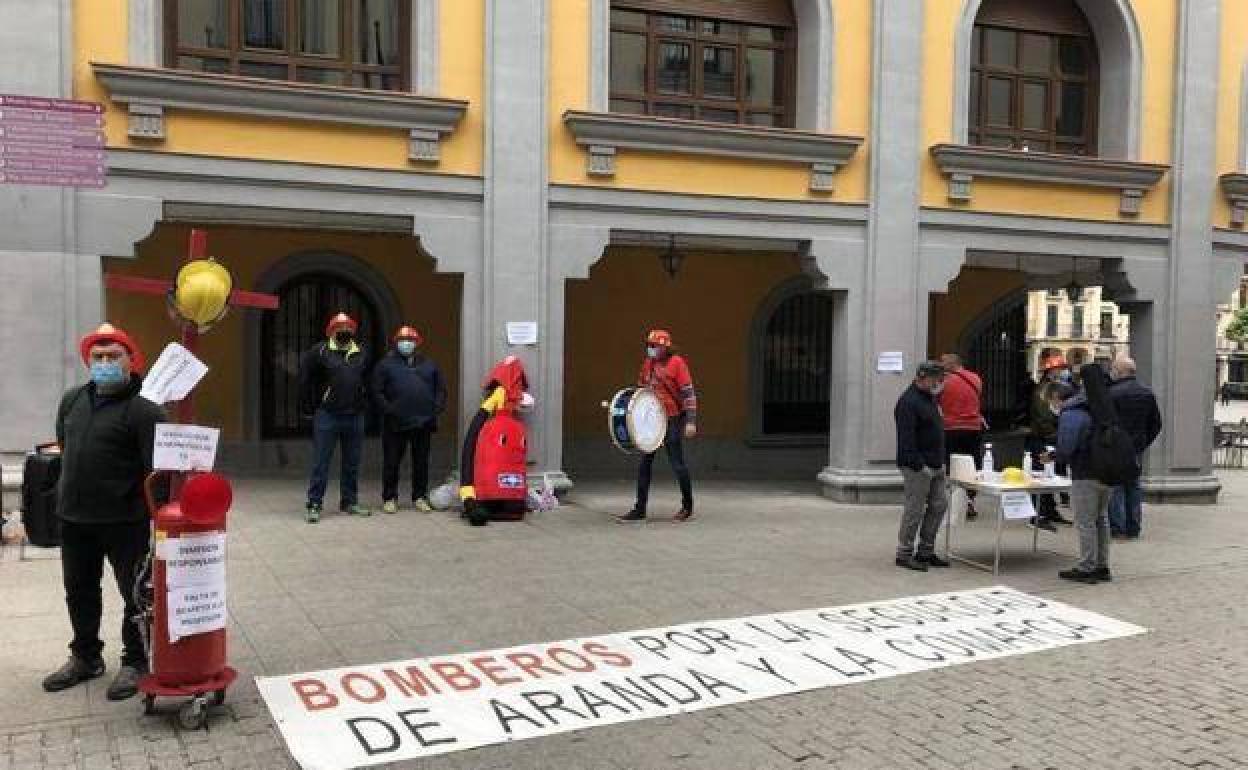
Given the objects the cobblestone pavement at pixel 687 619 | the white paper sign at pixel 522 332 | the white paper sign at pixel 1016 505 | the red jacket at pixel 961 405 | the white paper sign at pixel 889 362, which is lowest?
the cobblestone pavement at pixel 687 619

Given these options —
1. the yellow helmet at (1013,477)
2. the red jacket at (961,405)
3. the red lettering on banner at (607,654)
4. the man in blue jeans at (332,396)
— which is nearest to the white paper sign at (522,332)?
the man in blue jeans at (332,396)

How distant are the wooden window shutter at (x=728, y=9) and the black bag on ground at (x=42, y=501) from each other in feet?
26.5

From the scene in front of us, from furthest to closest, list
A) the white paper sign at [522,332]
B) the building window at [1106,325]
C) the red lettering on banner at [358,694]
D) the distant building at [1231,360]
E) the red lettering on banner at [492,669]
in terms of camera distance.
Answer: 1. the distant building at [1231,360]
2. the building window at [1106,325]
3. the white paper sign at [522,332]
4. the red lettering on banner at [492,669]
5. the red lettering on banner at [358,694]

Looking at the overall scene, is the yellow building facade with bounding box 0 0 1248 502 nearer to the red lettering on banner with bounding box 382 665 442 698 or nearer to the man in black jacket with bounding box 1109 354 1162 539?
the man in black jacket with bounding box 1109 354 1162 539

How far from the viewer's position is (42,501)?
4.91 meters

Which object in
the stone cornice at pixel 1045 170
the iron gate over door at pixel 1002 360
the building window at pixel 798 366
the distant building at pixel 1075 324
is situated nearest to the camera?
the stone cornice at pixel 1045 170

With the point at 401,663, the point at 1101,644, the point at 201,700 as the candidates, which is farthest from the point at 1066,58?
the point at 201,700

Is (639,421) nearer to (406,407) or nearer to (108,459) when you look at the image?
(406,407)

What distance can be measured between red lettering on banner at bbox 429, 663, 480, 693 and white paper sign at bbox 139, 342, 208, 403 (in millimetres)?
1941

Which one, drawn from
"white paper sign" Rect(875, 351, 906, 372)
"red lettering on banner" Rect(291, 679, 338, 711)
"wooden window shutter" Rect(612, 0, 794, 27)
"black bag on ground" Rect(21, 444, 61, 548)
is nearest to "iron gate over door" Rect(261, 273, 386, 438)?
"wooden window shutter" Rect(612, 0, 794, 27)

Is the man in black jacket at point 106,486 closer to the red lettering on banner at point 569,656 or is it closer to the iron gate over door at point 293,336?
the red lettering on banner at point 569,656

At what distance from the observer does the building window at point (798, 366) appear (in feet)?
48.6

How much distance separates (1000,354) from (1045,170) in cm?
568

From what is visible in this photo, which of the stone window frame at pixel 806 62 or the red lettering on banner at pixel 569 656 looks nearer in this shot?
the red lettering on banner at pixel 569 656
